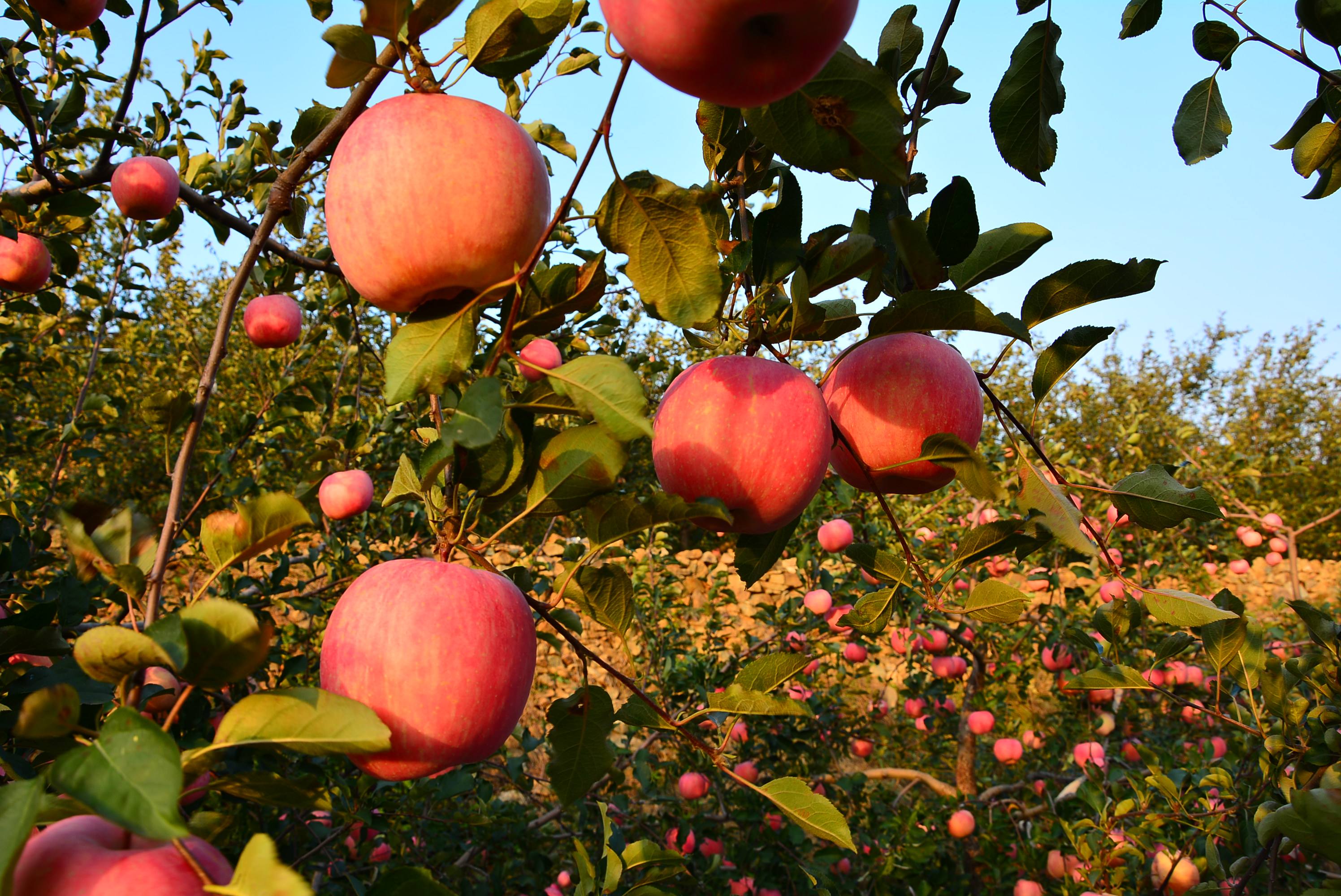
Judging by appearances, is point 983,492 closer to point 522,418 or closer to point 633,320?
point 522,418

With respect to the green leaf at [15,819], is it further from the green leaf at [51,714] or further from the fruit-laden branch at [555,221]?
the fruit-laden branch at [555,221]

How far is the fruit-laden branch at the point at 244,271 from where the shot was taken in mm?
720

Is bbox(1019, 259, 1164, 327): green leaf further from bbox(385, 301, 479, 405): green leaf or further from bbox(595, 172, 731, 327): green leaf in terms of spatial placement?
bbox(385, 301, 479, 405): green leaf

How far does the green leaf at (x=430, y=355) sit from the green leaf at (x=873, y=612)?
603 millimetres

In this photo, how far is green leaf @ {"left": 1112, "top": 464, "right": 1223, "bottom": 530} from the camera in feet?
3.16

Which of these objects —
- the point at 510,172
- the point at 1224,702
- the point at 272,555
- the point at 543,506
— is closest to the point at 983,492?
the point at 543,506

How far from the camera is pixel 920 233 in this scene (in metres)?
0.80

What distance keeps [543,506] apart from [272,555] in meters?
2.45

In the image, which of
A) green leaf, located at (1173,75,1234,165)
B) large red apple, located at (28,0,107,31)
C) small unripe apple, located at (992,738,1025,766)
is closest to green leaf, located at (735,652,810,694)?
green leaf, located at (1173,75,1234,165)

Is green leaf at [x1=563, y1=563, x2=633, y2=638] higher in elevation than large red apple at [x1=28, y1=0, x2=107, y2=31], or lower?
lower

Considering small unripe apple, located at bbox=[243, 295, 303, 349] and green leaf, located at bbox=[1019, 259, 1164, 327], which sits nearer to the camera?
green leaf, located at bbox=[1019, 259, 1164, 327]

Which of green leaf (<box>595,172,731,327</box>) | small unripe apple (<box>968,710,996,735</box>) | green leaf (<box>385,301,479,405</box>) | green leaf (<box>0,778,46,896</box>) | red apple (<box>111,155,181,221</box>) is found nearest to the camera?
green leaf (<box>0,778,46,896</box>)

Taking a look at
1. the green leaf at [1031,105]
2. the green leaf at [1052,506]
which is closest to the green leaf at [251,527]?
the green leaf at [1052,506]

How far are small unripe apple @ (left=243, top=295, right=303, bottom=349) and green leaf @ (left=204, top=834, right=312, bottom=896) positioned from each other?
2050mm
